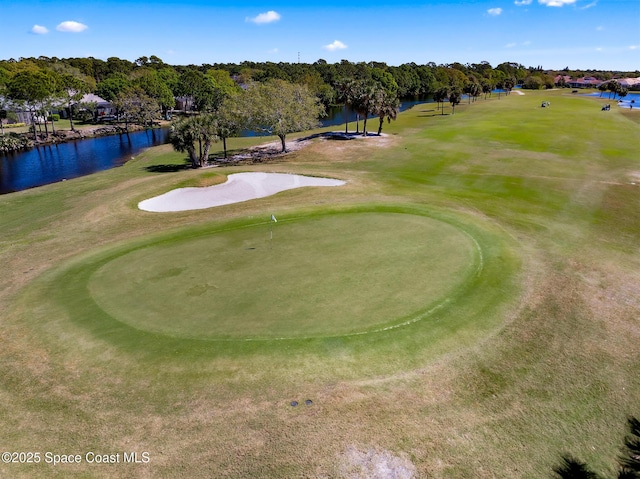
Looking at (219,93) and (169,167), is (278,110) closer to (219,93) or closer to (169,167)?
(169,167)

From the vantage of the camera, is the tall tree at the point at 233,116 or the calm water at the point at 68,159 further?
the calm water at the point at 68,159

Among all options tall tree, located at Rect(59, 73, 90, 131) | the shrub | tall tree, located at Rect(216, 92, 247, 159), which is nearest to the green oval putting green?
tall tree, located at Rect(216, 92, 247, 159)

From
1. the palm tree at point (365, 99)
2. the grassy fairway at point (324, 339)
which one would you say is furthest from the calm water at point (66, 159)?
the palm tree at point (365, 99)

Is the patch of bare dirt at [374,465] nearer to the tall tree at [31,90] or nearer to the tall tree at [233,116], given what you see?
the tall tree at [233,116]

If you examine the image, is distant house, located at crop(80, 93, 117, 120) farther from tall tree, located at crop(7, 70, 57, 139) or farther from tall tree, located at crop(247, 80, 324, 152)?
tall tree, located at crop(247, 80, 324, 152)

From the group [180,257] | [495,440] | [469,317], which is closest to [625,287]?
[469,317]

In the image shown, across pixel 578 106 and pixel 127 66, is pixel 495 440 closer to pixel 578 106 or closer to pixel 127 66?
pixel 578 106

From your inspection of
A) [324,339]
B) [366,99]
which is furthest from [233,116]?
[324,339]
